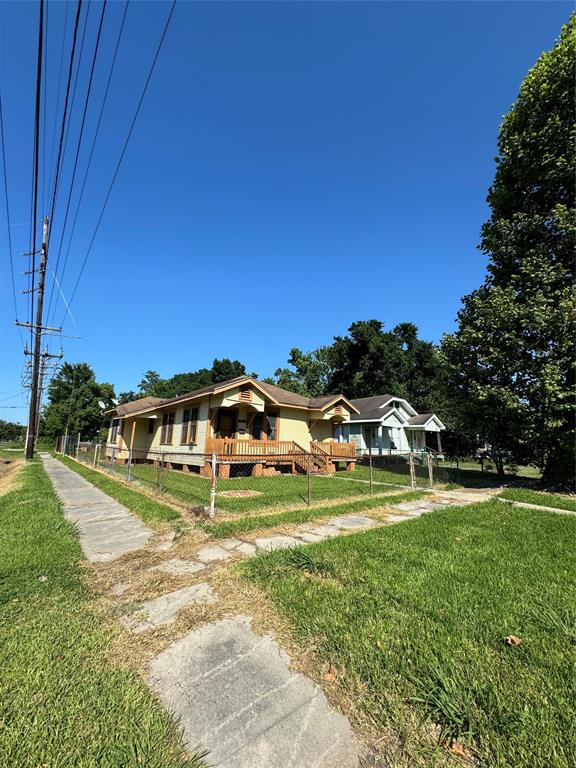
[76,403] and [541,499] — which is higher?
[76,403]

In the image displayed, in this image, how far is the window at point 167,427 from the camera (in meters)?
19.1

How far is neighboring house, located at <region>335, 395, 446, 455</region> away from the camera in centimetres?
2494

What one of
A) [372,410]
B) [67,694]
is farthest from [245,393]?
[372,410]

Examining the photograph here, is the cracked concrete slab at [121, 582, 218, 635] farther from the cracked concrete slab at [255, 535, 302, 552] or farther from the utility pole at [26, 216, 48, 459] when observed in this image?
the utility pole at [26, 216, 48, 459]

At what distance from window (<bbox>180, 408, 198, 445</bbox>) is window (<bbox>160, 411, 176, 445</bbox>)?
1.87 metres

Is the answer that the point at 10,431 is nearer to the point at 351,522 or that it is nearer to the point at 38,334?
the point at 38,334

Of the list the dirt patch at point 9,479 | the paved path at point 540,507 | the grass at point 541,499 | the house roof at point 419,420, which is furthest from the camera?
the house roof at point 419,420

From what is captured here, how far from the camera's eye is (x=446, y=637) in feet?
8.61

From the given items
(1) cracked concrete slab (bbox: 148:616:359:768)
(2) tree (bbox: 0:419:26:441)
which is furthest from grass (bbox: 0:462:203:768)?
(2) tree (bbox: 0:419:26:441)

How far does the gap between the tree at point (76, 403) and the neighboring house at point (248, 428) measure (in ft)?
103

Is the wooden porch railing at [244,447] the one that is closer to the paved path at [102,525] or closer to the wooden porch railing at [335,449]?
the wooden porch railing at [335,449]

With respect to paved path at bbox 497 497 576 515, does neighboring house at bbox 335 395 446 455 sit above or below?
above

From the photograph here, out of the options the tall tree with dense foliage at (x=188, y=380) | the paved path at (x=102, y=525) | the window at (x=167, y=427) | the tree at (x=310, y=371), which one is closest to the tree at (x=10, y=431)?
the tall tree with dense foliage at (x=188, y=380)

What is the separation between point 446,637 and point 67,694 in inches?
104
